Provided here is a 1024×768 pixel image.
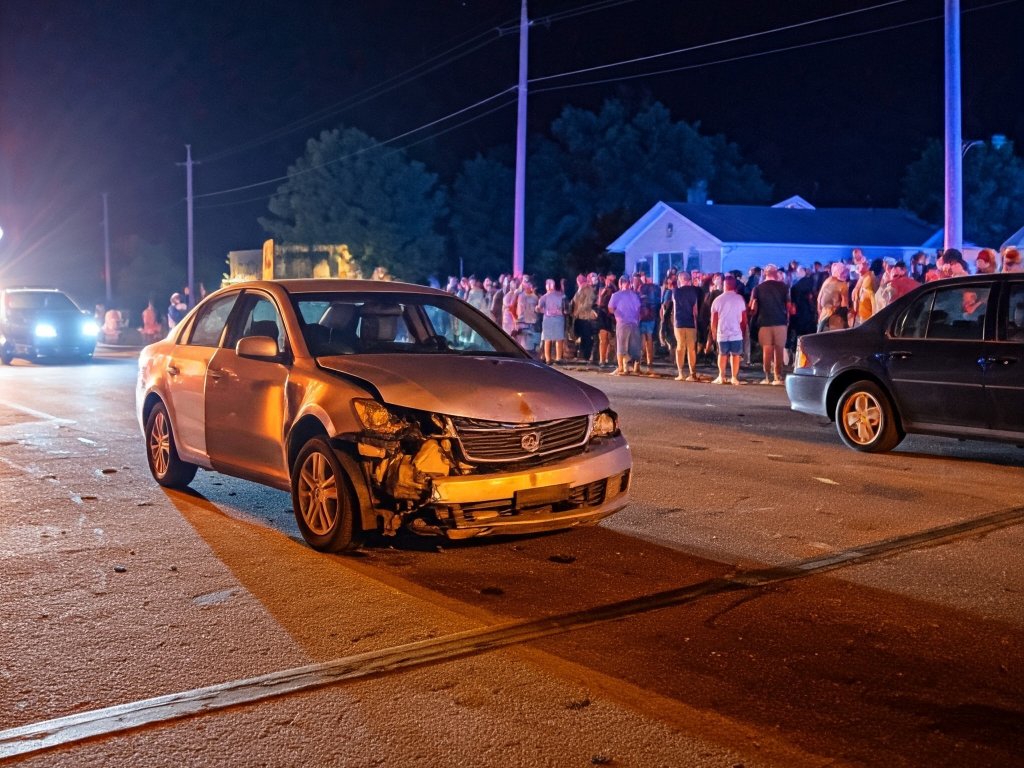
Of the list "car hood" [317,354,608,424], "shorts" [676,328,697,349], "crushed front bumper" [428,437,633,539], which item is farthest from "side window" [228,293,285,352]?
"shorts" [676,328,697,349]

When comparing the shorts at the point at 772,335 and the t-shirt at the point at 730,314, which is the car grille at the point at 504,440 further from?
the shorts at the point at 772,335

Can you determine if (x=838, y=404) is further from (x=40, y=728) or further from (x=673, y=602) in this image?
(x=40, y=728)

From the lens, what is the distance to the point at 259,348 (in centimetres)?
734

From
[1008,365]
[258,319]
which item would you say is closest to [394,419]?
[258,319]

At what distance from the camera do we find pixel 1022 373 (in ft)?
31.2

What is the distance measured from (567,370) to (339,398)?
16.4 meters

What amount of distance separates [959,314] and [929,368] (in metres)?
0.52

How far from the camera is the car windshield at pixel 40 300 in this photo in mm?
28141

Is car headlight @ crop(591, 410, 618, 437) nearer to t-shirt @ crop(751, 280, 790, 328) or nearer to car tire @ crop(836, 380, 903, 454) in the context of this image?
car tire @ crop(836, 380, 903, 454)

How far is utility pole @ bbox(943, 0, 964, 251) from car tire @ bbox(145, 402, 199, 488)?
14.3 m

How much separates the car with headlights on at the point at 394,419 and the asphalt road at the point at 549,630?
32 cm

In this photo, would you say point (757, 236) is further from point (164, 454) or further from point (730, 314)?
point (164, 454)

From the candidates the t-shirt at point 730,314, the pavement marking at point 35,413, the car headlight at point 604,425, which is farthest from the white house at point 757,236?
the car headlight at point 604,425

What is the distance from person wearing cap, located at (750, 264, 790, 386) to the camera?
17.8 metres
